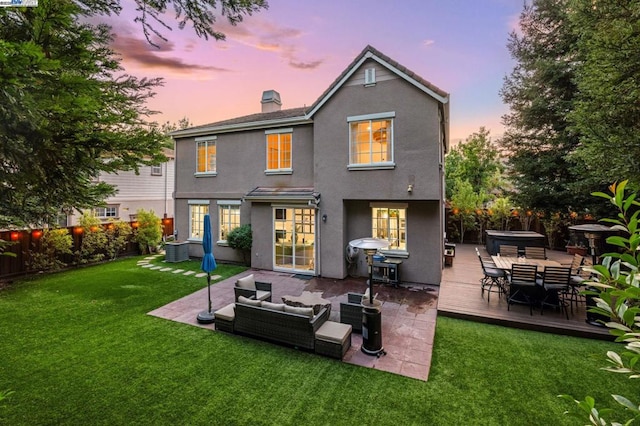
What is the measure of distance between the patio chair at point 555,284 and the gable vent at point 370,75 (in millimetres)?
8643

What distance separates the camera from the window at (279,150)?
45.3ft

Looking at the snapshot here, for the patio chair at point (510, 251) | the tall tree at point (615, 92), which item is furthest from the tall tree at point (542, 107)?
the tall tree at point (615, 92)

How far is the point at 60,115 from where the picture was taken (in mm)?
3682

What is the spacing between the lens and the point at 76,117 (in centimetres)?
372

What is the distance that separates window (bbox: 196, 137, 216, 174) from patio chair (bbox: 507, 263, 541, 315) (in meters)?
14.0

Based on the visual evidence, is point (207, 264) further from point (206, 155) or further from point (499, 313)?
point (206, 155)

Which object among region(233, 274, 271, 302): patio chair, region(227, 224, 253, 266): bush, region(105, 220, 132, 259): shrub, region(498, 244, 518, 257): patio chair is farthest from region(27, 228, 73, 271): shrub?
region(498, 244, 518, 257): patio chair

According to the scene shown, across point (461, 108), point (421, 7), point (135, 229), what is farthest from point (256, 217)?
point (461, 108)

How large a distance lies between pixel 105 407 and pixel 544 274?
1058 centimetres

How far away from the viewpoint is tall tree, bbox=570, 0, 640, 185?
7062 millimetres

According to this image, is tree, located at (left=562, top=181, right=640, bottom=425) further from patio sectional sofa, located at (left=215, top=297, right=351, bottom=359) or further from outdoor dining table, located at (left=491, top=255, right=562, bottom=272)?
outdoor dining table, located at (left=491, top=255, right=562, bottom=272)

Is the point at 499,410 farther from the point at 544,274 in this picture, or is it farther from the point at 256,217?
the point at 256,217

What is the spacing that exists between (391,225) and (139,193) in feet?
69.4

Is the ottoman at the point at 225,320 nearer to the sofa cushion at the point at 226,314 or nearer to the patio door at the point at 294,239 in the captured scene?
the sofa cushion at the point at 226,314
